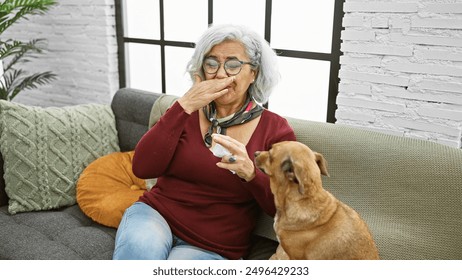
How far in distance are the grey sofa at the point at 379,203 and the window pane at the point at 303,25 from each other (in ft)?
2.24

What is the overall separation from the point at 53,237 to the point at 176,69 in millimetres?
1495

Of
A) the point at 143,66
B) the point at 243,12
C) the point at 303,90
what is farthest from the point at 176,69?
the point at 303,90

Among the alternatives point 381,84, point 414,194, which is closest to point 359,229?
point 414,194

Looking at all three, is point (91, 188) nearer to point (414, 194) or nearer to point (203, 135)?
point (203, 135)

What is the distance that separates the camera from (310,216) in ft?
3.49

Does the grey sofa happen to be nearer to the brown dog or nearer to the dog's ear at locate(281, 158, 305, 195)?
the brown dog

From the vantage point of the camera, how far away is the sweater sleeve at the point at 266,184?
1.17 meters

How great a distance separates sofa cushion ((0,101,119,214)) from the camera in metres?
1.73

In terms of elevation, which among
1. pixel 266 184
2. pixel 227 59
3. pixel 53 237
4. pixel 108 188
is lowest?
pixel 53 237

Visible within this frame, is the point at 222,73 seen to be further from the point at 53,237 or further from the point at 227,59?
the point at 53,237

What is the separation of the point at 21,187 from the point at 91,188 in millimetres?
287

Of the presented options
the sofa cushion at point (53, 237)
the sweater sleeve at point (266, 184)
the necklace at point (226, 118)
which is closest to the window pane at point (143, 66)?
the sofa cushion at point (53, 237)

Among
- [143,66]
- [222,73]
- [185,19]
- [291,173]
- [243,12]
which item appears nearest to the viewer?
[291,173]

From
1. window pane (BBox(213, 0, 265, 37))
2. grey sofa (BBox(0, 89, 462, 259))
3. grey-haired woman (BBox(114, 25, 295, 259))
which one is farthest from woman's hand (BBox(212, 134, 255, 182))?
window pane (BBox(213, 0, 265, 37))
